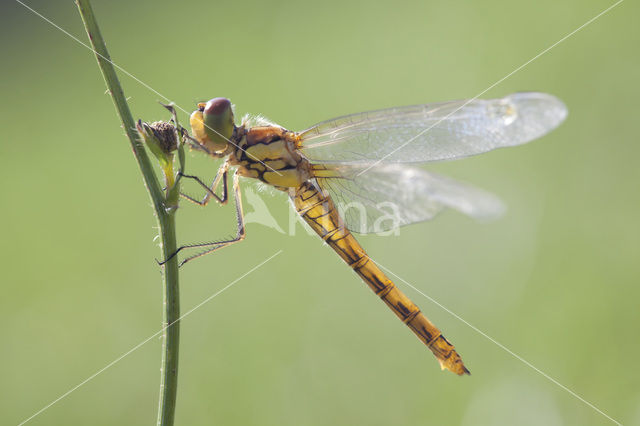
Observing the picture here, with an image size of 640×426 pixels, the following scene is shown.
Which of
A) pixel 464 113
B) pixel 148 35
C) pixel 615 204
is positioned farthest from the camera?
pixel 148 35

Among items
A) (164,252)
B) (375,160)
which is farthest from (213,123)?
(164,252)

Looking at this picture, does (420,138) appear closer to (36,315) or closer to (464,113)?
(464,113)

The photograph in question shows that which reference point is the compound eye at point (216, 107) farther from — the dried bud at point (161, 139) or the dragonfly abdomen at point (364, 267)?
the dried bud at point (161, 139)

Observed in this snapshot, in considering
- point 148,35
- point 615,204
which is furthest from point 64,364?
point 615,204

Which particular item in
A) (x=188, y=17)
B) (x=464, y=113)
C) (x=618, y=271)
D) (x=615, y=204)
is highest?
(x=188, y=17)

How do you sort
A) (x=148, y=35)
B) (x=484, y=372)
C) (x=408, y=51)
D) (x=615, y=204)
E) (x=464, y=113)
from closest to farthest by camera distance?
(x=464, y=113)
(x=484, y=372)
(x=615, y=204)
(x=408, y=51)
(x=148, y=35)

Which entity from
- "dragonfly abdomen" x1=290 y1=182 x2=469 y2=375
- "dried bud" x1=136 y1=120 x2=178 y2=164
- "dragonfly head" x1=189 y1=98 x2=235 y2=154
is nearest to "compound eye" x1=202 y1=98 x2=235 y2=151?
"dragonfly head" x1=189 y1=98 x2=235 y2=154
